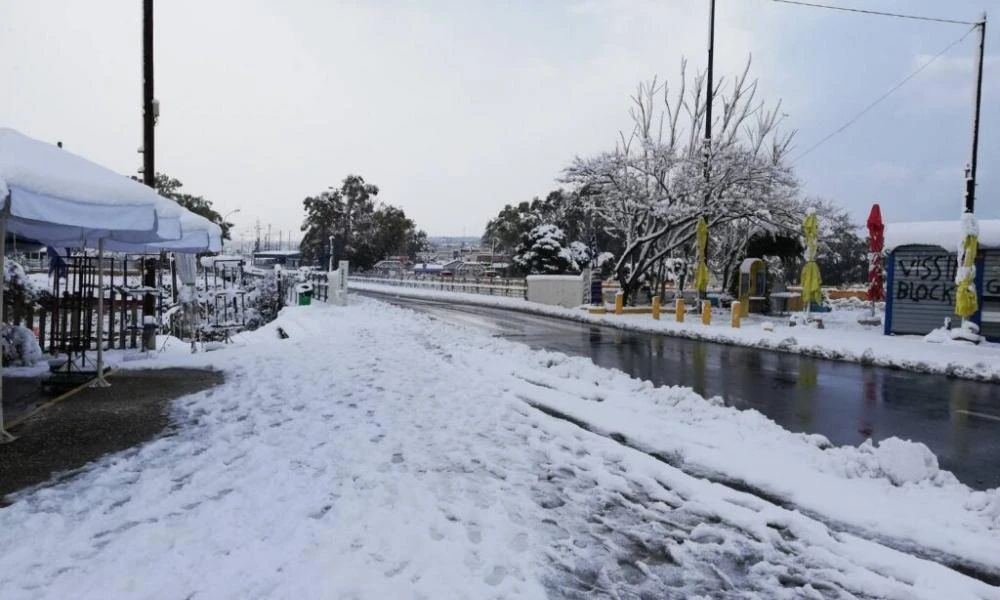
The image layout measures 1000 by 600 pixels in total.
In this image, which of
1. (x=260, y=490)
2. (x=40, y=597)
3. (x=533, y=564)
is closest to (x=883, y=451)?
(x=533, y=564)

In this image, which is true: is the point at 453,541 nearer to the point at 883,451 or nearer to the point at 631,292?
the point at 883,451

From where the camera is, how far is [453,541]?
415cm

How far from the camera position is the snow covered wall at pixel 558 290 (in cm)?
2786

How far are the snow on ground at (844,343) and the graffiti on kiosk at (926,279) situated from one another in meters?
1.42

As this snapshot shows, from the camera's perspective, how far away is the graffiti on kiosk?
1755 cm

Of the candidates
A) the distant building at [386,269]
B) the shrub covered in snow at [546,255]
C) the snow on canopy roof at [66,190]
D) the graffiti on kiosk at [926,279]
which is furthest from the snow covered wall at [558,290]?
the distant building at [386,269]

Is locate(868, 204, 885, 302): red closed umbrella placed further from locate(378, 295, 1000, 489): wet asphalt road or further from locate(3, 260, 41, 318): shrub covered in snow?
locate(3, 260, 41, 318): shrub covered in snow

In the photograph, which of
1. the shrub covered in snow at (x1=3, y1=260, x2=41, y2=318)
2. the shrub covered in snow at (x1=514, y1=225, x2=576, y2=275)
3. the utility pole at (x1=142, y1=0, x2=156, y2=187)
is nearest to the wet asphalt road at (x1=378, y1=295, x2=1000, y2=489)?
the utility pole at (x1=142, y1=0, x2=156, y2=187)

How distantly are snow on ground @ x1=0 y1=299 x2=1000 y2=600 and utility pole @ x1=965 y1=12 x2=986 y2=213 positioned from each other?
12.8 metres

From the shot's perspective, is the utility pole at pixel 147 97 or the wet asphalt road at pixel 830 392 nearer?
the wet asphalt road at pixel 830 392

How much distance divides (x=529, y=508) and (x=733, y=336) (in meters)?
14.0

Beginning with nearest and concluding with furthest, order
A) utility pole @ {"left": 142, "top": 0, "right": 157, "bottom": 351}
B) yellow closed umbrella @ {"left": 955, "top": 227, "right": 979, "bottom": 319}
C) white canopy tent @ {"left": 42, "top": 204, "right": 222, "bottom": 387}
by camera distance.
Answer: white canopy tent @ {"left": 42, "top": 204, "right": 222, "bottom": 387}, utility pole @ {"left": 142, "top": 0, "right": 157, "bottom": 351}, yellow closed umbrella @ {"left": 955, "top": 227, "right": 979, "bottom": 319}

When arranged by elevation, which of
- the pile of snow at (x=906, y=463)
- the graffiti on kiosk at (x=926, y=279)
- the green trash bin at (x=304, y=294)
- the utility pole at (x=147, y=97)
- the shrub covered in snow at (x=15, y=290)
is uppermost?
the utility pole at (x=147, y=97)

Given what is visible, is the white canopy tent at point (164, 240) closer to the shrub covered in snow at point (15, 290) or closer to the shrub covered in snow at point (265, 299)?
the shrub covered in snow at point (15, 290)
